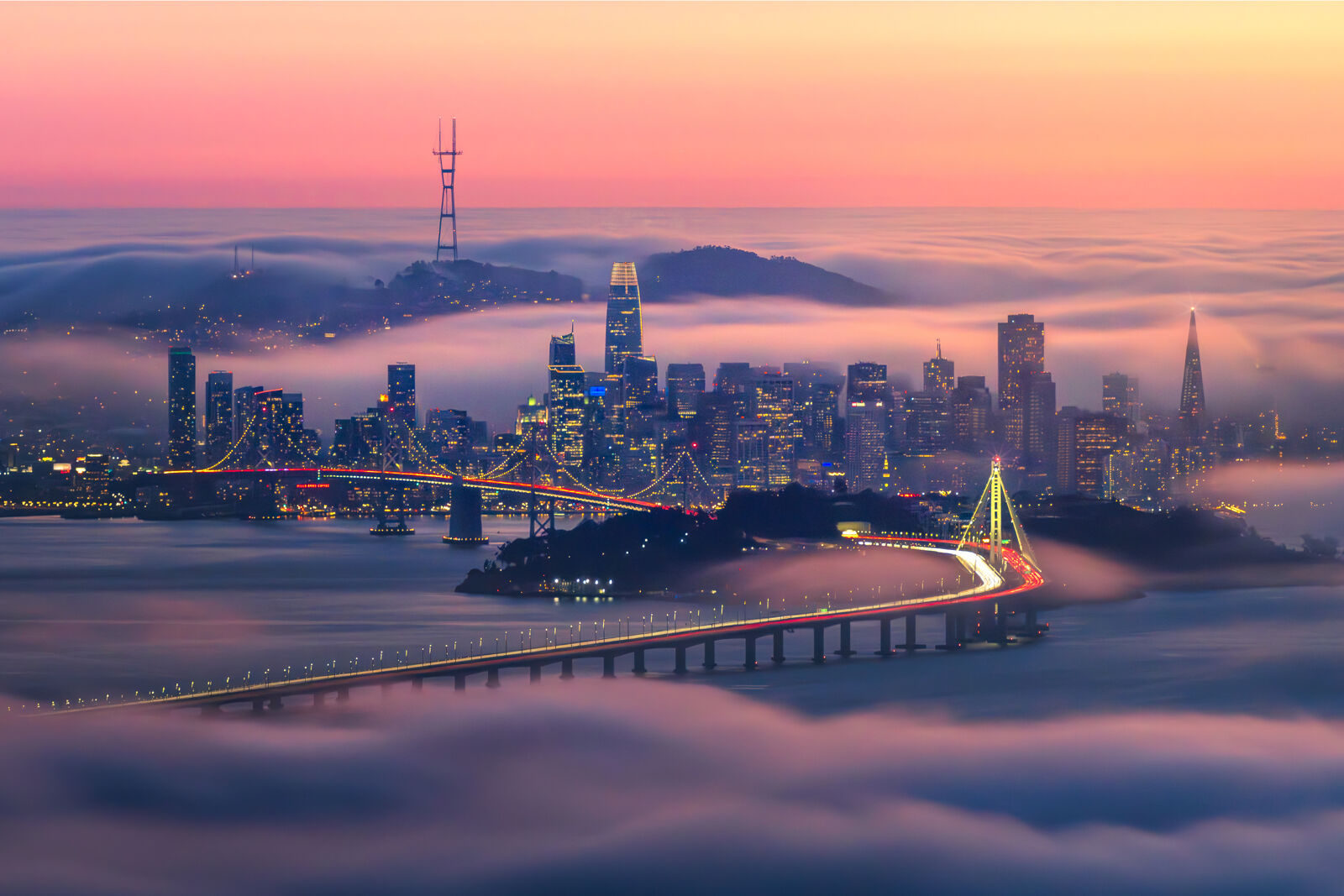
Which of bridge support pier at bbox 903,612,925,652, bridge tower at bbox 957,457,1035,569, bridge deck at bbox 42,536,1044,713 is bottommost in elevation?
bridge support pier at bbox 903,612,925,652

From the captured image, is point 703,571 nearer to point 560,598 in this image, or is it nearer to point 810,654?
point 560,598

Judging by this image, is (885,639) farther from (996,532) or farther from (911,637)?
(996,532)

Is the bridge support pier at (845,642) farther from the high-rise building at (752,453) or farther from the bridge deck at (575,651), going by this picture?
the high-rise building at (752,453)

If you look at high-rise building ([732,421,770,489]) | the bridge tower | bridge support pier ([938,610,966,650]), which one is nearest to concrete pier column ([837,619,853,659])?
bridge support pier ([938,610,966,650])

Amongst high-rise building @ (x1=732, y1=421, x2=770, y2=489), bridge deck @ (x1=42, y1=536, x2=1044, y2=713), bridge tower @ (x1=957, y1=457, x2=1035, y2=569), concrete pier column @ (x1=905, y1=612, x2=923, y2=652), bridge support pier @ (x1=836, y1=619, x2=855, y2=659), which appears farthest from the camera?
high-rise building @ (x1=732, y1=421, x2=770, y2=489)

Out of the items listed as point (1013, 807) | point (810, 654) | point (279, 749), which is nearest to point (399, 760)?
point (279, 749)

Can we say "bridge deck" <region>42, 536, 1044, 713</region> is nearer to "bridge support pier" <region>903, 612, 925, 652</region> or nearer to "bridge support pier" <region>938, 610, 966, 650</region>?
"bridge support pier" <region>938, 610, 966, 650</region>
